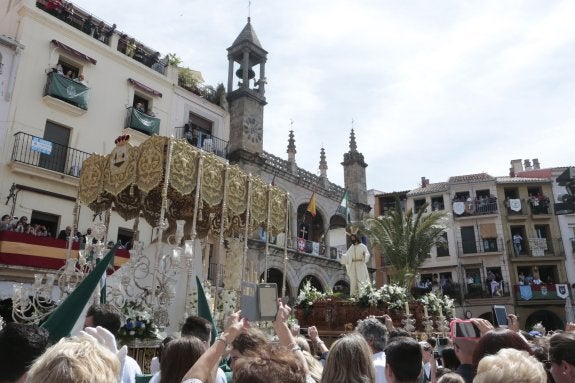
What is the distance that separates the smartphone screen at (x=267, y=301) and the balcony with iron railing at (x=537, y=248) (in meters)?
34.0

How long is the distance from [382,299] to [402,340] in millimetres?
7661

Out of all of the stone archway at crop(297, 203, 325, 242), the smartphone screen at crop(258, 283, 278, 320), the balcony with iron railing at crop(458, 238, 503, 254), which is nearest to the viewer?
the smartphone screen at crop(258, 283, 278, 320)

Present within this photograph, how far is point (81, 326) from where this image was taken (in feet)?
17.3

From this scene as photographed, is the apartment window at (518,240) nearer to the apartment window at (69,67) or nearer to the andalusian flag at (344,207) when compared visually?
the andalusian flag at (344,207)

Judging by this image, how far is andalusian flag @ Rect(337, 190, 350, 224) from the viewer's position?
2625cm

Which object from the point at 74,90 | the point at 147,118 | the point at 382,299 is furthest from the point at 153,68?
the point at 382,299

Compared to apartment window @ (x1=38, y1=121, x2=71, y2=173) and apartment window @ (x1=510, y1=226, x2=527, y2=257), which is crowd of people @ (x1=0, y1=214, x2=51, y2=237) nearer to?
apartment window @ (x1=38, y1=121, x2=71, y2=173)

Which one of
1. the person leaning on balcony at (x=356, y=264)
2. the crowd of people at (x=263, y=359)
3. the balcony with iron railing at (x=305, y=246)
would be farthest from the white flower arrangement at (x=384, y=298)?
the balcony with iron railing at (x=305, y=246)

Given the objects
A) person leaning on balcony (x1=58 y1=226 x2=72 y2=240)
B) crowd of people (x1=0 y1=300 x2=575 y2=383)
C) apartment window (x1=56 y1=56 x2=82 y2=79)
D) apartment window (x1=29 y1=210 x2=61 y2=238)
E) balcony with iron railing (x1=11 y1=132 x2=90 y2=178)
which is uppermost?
apartment window (x1=56 y1=56 x2=82 y2=79)

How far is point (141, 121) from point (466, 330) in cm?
1738

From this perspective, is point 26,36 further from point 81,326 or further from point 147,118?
point 81,326

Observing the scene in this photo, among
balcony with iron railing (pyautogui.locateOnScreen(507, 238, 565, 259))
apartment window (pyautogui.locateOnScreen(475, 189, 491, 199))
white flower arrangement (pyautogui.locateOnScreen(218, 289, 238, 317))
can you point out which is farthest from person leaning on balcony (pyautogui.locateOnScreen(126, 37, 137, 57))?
balcony with iron railing (pyautogui.locateOnScreen(507, 238, 565, 259))

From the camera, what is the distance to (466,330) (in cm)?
404

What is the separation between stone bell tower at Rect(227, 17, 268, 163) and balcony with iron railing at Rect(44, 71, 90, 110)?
7.24 metres
